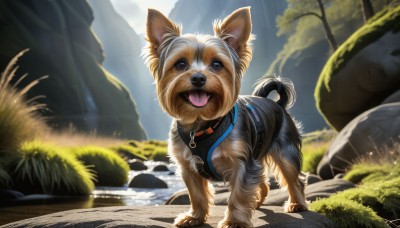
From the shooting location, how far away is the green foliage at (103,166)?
12445 millimetres

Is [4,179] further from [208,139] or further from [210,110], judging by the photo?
[210,110]

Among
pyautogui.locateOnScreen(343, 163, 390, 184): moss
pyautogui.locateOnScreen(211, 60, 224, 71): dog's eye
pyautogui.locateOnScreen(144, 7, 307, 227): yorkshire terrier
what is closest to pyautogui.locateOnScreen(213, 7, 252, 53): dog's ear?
pyautogui.locateOnScreen(144, 7, 307, 227): yorkshire terrier

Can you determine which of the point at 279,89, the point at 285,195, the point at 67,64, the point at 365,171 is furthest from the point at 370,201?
the point at 67,64

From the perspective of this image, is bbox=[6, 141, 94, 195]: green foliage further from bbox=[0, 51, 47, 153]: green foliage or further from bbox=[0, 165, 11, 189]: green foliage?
bbox=[0, 51, 47, 153]: green foliage

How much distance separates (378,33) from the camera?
49.3 ft

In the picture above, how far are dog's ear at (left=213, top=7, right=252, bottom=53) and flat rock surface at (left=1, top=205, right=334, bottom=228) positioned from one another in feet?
5.90

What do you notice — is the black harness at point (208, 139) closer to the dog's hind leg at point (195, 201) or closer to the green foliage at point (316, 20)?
the dog's hind leg at point (195, 201)

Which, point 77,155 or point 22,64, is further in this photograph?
point 22,64

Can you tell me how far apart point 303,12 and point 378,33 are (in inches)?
599

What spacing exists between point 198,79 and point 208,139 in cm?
66

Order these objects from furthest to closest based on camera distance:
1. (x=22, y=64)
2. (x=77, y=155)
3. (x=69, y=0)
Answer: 1. (x=69, y=0)
2. (x=22, y=64)
3. (x=77, y=155)

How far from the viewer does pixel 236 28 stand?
453cm

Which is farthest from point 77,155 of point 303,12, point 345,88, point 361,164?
point 303,12

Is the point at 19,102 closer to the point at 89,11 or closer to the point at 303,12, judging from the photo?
the point at 303,12
